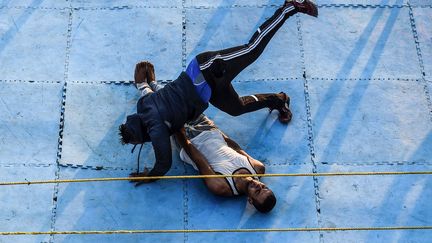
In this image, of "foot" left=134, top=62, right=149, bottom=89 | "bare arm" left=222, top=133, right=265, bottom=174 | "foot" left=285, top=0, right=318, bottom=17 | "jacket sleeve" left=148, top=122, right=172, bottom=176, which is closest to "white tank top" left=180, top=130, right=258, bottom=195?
"bare arm" left=222, top=133, right=265, bottom=174

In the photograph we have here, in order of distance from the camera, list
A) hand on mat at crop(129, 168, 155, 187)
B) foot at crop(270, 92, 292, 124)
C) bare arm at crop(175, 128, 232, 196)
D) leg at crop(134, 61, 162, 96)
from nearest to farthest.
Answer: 1. bare arm at crop(175, 128, 232, 196)
2. hand on mat at crop(129, 168, 155, 187)
3. leg at crop(134, 61, 162, 96)
4. foot at crop(270, 92, 292, 124)

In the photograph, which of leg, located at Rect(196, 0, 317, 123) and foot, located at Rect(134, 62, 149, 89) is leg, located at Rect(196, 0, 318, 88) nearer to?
leg, located at Rect(196, 0, 317, 123)

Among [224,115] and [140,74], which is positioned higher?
[140,74]

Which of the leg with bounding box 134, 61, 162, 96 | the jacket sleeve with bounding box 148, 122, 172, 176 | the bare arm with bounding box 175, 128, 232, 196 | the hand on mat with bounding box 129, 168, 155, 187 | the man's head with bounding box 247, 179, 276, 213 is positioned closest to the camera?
the jacket sleeve with bounding box 148, 122, 172, 176

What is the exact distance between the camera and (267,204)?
6.61 metres

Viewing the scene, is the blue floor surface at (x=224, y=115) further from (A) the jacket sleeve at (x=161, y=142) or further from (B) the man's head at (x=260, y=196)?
(A) the jacket sleeve at (x=161, y=142)

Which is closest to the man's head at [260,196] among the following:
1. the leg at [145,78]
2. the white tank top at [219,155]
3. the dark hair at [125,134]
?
the white tank top at [219,155]

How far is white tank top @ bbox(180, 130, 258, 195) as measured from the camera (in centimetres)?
678

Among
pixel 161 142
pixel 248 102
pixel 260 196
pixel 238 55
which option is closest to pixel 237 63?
pixel 238 55

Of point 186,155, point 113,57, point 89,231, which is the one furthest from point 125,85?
point 89,231

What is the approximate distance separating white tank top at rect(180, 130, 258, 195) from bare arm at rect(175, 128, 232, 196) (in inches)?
2.0

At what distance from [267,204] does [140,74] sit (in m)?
1.96

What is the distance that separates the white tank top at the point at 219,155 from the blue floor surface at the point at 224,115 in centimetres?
26

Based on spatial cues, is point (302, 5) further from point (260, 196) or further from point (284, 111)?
point (260, 196)
